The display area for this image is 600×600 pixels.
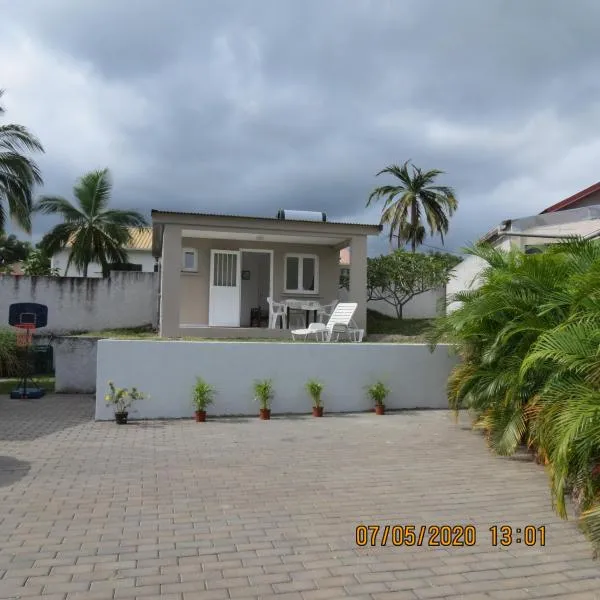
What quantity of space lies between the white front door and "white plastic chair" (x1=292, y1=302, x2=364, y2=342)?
327cm

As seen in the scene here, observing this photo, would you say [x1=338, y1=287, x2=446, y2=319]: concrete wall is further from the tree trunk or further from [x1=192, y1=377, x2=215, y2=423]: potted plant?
[x1=192, y1=377, x2=215, y2=423]: potted plant

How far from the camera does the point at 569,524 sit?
5.10m

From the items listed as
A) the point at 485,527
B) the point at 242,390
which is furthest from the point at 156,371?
the point at 485,527

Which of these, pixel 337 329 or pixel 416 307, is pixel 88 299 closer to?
pixel 337 329

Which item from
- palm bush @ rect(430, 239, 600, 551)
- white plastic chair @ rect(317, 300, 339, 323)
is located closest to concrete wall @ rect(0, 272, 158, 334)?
white plastic chair @ rect(317, 300, 339, 323)

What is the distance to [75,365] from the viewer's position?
14.6 meters

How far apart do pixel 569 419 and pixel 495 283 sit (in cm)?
362

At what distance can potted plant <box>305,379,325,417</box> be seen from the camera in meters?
10.6

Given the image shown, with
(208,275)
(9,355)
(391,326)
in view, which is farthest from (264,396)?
(391,326)

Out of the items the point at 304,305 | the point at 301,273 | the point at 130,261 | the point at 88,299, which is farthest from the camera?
the point at 130,261

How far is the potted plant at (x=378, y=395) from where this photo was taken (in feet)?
35.8

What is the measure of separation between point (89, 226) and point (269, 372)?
22.6 meters

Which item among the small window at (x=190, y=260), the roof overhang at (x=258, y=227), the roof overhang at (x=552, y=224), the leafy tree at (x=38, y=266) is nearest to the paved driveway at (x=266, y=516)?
the roof overhang at (x=552, y=224)

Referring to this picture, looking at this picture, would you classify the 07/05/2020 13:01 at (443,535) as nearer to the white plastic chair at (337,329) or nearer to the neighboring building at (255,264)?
the white plastic chair at (337,329)
